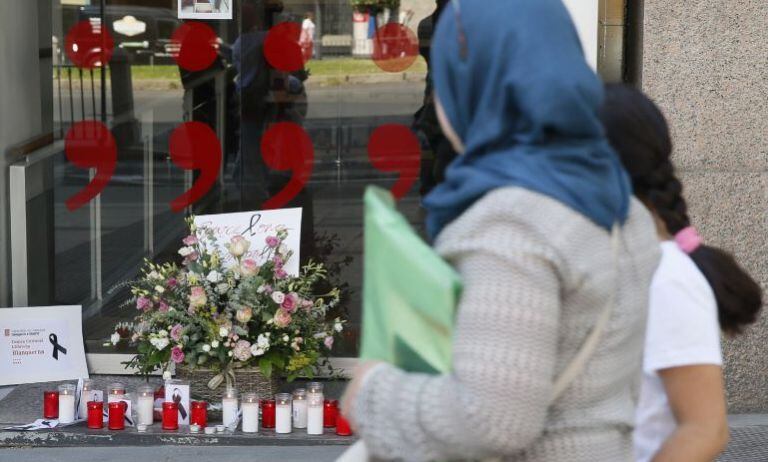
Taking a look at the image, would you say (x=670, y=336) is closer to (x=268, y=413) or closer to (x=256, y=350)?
(x=256, y=350)

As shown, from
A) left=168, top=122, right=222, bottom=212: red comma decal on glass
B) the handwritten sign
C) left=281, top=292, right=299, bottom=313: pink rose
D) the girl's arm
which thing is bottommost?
left=281, top=292, right=299, bottom=313: pink rose

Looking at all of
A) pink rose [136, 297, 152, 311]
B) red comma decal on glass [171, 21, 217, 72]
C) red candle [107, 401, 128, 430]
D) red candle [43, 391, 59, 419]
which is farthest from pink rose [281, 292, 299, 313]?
red comma decal on glass [171, 21, 217, 72]

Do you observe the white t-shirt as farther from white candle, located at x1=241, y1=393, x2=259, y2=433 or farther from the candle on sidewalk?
the candle on sidewalk

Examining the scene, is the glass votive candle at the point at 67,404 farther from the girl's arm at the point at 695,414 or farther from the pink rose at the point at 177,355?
the girl's arm at the point at 695,414

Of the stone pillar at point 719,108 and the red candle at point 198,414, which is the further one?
the stone pillar at point 719,108

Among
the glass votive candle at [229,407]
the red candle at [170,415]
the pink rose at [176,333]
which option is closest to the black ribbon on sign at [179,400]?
the red candle at [170,415]

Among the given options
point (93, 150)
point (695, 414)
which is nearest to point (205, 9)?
point (93, 150)

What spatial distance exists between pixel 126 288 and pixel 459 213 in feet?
16.4

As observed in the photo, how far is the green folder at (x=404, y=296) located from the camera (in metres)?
1.76

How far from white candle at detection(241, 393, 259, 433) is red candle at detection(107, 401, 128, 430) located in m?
0.53

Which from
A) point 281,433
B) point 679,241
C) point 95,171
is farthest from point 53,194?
point 679,241

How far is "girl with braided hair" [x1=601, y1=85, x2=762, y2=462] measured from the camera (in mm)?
2256

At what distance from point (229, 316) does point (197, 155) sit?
1.40 meters

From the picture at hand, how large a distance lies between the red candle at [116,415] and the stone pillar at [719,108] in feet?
8.81
